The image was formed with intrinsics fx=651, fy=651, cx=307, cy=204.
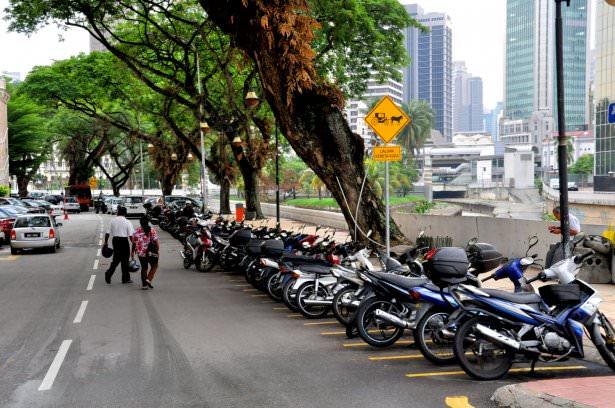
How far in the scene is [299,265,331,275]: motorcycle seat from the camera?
10510mm

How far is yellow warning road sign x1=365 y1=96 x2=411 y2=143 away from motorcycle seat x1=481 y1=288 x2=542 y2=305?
5258mm

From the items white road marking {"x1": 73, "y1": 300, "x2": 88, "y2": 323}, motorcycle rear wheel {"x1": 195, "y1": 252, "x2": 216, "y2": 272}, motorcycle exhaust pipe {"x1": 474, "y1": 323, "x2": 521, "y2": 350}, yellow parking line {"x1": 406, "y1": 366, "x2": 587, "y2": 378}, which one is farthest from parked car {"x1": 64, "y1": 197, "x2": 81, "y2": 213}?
motorcycle exhaust pipe {"x1": 474, "y1": 323, "x2": 521, "y2": 350}

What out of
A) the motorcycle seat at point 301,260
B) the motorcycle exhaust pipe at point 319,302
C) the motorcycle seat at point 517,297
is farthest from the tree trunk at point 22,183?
the motorcycle seat at point 517,297

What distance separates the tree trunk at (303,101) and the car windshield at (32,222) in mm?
10695

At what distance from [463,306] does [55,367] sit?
15.4ft

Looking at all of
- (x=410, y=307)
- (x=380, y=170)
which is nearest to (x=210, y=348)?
(x=410, y=307)

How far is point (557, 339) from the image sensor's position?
6797 millimetres

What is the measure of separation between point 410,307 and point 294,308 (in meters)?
3.05

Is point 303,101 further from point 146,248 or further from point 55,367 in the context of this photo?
point 55,367

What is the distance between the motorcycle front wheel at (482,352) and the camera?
22.3 feet

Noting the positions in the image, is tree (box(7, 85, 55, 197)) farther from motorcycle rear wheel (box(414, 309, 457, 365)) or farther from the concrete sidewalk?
the concrete sidewalk

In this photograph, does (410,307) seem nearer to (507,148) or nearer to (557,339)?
(557,339)

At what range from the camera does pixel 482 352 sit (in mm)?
6820

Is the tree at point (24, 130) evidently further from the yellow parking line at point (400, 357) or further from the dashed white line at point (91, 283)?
the yellow parking line at point (400, 357)
